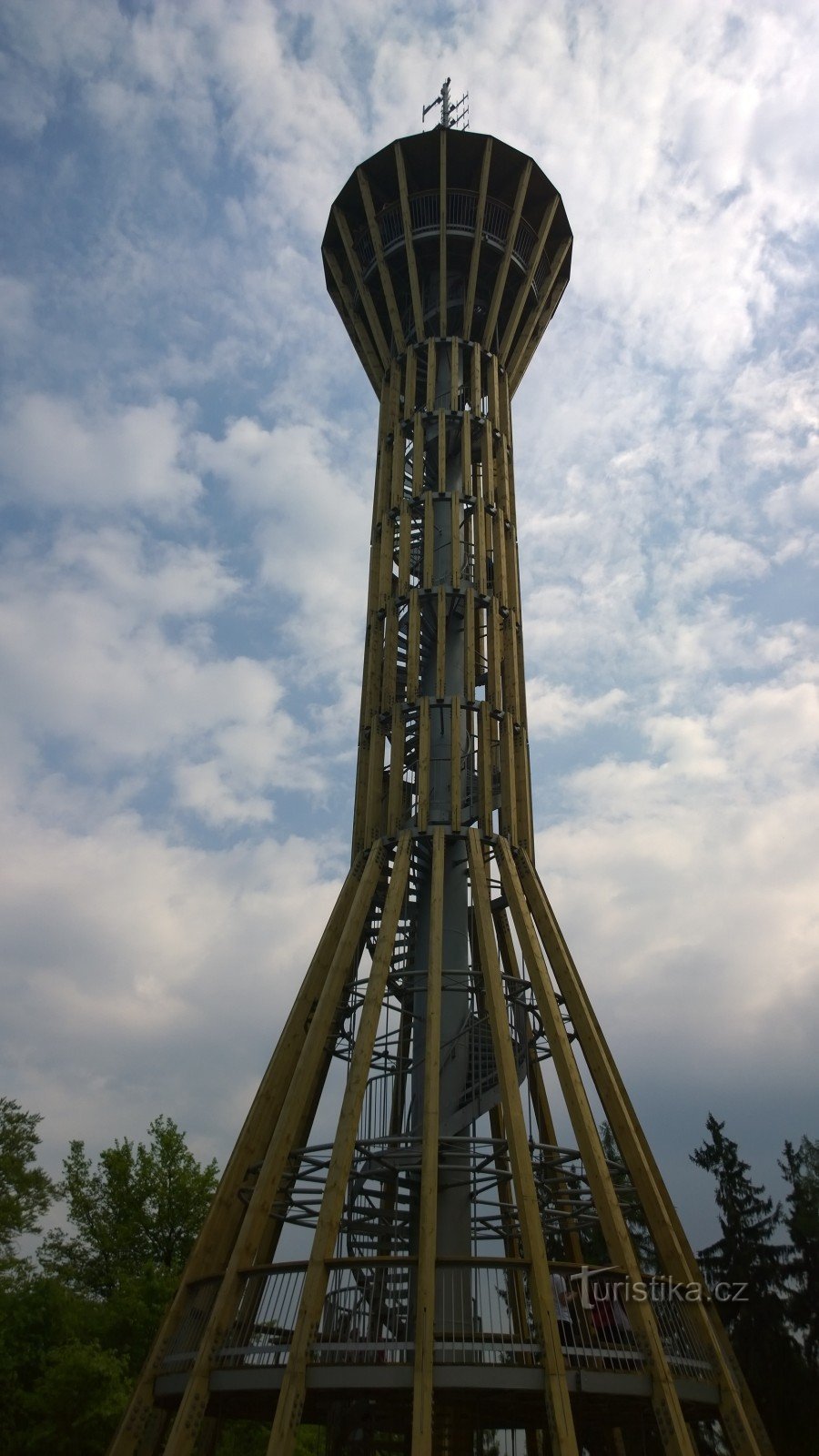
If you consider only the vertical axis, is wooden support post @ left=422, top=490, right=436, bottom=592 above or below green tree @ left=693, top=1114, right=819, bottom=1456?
above

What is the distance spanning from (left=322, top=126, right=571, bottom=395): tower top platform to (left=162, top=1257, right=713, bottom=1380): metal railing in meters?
19.7

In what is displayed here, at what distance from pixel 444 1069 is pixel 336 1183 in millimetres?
3520

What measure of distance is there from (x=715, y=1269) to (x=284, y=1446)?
21.3 m

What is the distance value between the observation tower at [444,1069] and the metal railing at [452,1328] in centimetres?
5

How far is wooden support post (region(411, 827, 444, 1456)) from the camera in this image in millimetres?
10719

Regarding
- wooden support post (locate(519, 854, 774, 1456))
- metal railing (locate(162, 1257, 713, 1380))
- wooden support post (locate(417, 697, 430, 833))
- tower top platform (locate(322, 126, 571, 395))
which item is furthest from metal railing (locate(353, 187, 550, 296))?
metal railing (locate(162, 1257, 713, 1380))

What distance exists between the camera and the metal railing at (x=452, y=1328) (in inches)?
453

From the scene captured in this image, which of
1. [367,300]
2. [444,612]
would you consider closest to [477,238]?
[367,300]

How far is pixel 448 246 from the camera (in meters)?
24.0

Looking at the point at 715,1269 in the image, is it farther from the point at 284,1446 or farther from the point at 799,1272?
the point at 284,1446

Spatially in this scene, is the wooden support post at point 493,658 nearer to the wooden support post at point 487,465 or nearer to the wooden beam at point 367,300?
the wooden support post at point 487,465

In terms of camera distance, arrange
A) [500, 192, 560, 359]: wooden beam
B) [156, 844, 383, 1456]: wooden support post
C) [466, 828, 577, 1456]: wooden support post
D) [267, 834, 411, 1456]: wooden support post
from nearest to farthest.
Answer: [466, 828, 577, 1456]: wooden support post, [267, 834, 411, 1456]: wooden support post, [156, 844, 383, 1456]: wooden support post, [500, 192, 560, 359]: wooden beam

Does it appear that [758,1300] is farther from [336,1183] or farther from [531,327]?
[531,327]

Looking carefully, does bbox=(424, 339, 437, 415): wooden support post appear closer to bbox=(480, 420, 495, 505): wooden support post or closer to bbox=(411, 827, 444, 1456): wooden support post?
bbox=(480, 420, 495, 505): wooden support post
